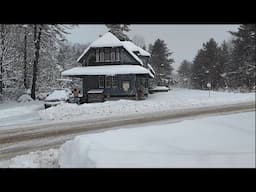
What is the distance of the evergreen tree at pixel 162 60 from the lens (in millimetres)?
3676

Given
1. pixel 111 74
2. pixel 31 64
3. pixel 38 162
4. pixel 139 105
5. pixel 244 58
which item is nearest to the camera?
pixel 244 58

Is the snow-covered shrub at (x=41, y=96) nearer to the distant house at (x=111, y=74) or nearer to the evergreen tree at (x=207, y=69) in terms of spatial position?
the distant house at (x=111, y=74)

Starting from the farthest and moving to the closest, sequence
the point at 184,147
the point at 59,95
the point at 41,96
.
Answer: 1. the point at 41,96
2. the point at 59,95
3. the point at 184,147

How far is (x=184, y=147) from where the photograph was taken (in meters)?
3.08

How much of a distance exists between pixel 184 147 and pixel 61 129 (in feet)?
15.5

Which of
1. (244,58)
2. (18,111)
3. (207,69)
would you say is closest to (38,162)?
A: (207,69)

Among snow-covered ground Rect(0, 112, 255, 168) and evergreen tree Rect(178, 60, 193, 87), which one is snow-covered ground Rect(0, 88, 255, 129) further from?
snow-covered ground Rect(0, 112, 255, 168)

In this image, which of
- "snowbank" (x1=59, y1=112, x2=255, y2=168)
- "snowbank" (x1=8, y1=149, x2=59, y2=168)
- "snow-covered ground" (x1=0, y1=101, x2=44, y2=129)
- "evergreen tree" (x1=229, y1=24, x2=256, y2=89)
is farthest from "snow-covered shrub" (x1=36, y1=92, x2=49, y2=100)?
"evergreen tree" (x1=229, y1=24, x2=256, y2=89)

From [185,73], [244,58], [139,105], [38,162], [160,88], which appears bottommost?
[38,162]

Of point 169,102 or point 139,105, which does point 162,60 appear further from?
point 139,105

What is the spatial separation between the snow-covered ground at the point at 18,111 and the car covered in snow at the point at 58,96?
0.42m

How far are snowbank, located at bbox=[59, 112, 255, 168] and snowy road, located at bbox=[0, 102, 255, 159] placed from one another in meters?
0.58
